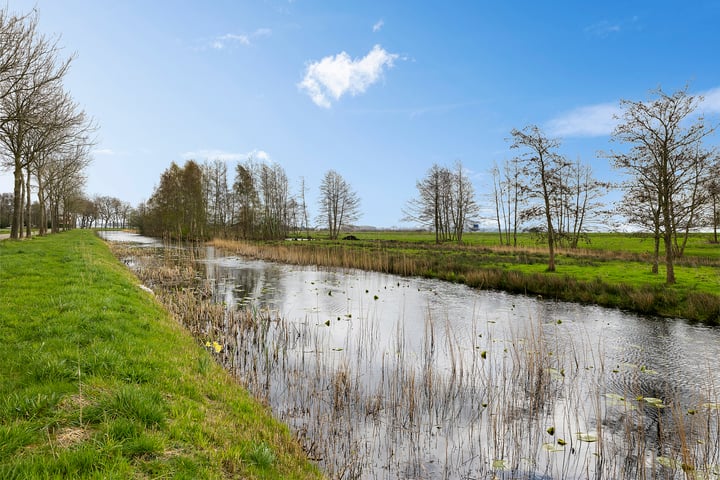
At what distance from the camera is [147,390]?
397cm

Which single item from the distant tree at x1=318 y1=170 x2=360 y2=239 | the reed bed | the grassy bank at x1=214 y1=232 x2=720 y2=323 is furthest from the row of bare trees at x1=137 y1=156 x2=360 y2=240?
the reed bed

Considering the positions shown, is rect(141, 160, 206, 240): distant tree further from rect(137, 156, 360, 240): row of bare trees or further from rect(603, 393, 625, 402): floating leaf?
rect(603, 393, 625, 402): floating leaf

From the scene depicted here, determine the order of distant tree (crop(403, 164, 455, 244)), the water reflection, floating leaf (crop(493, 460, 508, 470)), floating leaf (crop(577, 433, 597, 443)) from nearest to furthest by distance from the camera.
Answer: floating leaf (crop(493, 460, 508, 470)) → floating leaf (crop(577, 433, 597, 443)) → the water reflection → distant tree (crop(403, 164, 455, 244))

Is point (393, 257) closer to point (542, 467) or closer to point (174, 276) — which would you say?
point (174, 276)

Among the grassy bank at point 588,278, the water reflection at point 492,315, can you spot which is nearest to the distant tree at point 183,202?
the grassy bank at point 588,278

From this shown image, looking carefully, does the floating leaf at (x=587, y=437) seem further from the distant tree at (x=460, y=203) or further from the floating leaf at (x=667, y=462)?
the distant tree at (x=460, y=203)

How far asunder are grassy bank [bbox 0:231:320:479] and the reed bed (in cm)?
97

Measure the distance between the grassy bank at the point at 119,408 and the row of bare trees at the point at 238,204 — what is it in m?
47.4

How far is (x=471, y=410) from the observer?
5777 millimetres

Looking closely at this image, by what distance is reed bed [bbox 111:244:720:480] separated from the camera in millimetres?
4414

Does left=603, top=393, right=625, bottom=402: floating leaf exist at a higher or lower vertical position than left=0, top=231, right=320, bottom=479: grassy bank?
lower

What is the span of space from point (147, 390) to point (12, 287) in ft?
25.2

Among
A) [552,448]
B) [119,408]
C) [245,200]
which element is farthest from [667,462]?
[245,200]

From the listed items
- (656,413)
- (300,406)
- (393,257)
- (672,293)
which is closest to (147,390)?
(300,406)
